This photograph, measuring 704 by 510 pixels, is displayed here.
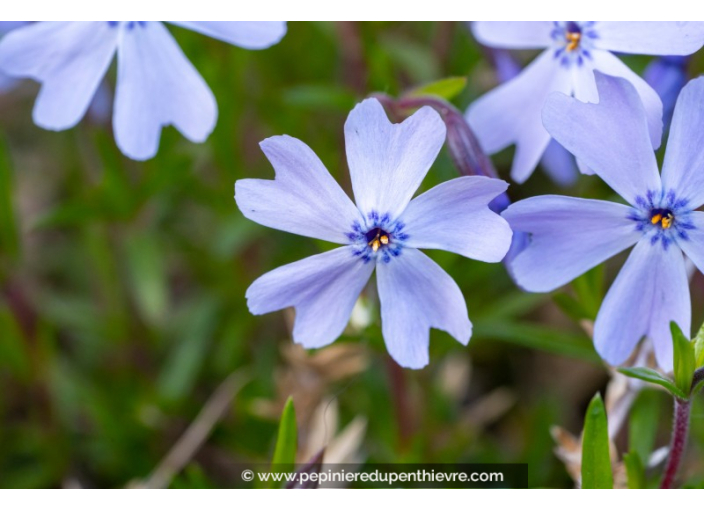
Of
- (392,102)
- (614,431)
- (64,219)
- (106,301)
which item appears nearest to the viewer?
(392,102)

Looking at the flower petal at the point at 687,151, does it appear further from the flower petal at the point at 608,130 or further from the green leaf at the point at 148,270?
the green leaf at the point at 148,270

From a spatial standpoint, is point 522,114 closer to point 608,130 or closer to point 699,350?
point 608,130

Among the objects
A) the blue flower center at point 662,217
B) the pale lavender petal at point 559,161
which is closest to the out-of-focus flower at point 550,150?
the pale lavender petal at point 559,161

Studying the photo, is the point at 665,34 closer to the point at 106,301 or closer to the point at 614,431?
the point at 614,431

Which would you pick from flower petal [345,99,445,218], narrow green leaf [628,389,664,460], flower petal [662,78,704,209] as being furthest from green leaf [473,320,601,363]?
flower petal [345,99,445,218]

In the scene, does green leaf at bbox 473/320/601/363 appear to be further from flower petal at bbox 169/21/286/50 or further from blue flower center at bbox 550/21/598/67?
flower petal at bbox 169/21/286/50
